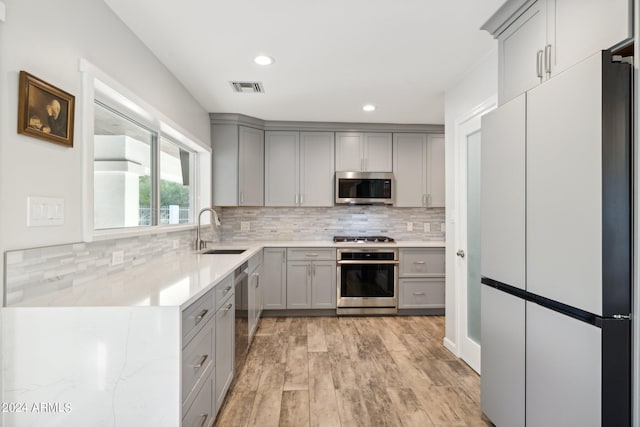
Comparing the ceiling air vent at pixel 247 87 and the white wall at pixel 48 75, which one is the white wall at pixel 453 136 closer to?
the ceiling air vent at pixel 247 87

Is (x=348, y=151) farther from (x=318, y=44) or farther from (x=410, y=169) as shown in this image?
(x=318, y=44)

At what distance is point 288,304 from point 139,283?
2.57m

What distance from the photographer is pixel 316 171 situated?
448 centimetres

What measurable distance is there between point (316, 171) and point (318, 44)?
224 centimetres

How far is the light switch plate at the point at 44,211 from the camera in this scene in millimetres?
1375

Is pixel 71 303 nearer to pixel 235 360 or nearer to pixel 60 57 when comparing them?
pixel 60 57

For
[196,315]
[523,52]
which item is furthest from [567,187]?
[196,315]

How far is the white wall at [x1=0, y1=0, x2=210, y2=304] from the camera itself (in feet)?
4.19

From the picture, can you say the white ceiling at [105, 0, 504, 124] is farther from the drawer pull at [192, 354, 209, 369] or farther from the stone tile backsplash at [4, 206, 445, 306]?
the drawer pull at [192, 354, 209, 369]

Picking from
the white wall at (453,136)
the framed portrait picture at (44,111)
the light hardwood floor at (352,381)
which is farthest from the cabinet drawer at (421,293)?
the framed portrait picture at (44,111)

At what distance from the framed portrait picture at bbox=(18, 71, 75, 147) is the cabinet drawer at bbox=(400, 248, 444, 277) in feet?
11.5

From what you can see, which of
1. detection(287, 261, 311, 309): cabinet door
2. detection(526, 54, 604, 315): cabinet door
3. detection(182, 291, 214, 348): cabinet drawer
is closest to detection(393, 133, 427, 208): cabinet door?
detection(287, 261, 311, 309): cabinet door

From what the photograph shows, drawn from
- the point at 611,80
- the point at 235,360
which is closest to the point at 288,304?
the point at 235,360

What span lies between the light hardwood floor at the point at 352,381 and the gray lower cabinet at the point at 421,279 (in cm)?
52
